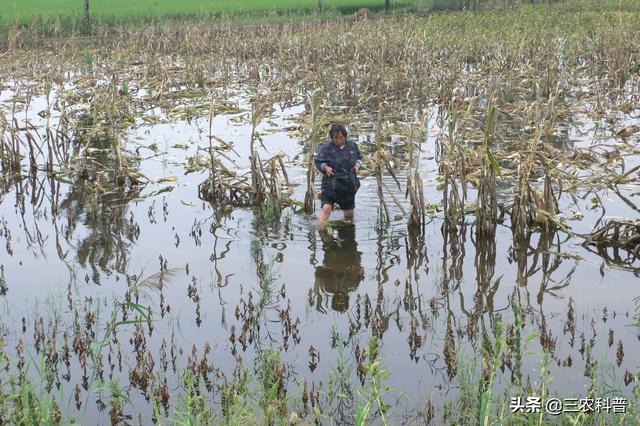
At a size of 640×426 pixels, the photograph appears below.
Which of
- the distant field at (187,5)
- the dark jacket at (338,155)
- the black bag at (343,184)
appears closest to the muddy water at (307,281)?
the black bag at (343,184)

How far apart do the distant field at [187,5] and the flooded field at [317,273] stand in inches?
801

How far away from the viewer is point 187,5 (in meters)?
37.9

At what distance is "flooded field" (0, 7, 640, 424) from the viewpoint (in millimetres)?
5234

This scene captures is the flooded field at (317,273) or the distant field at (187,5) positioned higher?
the distant field at (187,5)

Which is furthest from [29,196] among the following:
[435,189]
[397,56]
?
[397,56]

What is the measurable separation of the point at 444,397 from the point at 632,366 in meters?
1.31

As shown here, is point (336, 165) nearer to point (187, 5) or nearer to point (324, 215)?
point (324, 215)

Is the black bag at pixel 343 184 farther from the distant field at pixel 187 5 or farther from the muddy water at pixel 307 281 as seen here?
the distant field at pixel 187 5

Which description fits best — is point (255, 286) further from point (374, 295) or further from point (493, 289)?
point (493, 289)

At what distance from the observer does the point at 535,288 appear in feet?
23.7

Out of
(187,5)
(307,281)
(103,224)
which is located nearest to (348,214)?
(307,281)

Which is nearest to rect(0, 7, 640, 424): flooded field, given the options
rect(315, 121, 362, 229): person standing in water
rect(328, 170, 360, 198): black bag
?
rect(315, 121, 362, 229): person standing in water

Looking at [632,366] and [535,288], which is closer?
[632,366]

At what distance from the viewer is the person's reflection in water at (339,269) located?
7133 mm
